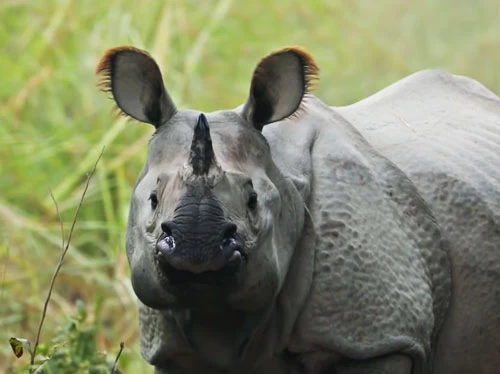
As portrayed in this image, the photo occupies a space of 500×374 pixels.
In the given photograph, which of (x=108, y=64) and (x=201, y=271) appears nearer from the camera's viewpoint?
(x=201, y=271)

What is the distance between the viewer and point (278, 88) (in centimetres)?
576

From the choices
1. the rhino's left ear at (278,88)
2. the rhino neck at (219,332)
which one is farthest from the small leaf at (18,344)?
the rhino's left ear at (278,88)

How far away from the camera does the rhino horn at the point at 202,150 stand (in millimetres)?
5223

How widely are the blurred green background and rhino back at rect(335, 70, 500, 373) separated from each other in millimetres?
2751

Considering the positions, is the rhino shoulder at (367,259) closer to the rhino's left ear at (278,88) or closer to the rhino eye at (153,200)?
the rhino's left ear at (278,88)

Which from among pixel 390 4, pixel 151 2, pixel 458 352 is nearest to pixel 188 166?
pixel 458 352

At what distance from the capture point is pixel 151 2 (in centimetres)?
1180

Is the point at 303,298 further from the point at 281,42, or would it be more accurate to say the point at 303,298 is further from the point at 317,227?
the point at 281,42

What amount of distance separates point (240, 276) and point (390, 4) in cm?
943

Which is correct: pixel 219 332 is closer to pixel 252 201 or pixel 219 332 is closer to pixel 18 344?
pixel 252 201

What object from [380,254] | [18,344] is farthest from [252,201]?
[18,344]

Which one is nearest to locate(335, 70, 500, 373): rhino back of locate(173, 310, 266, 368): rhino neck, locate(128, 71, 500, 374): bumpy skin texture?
locate(128, 71, 500, 374): bumpy skin texture

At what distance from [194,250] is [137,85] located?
0.96 metres

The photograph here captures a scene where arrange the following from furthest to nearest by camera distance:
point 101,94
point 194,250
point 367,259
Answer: point 101,94 → point 367,259 → point 194,250
